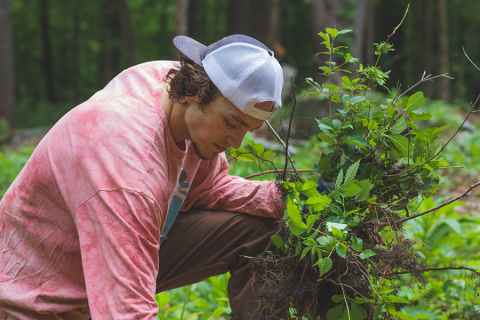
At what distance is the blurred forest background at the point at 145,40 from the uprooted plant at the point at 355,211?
11.8 metres

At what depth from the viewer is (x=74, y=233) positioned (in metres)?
1.57

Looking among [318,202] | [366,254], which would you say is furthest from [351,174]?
[366,254]

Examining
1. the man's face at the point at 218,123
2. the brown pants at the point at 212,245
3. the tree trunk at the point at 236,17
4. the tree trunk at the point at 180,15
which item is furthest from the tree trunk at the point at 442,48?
the man's face at the point at 218,123

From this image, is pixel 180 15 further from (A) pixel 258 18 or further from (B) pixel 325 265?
(B) pixel 325 265

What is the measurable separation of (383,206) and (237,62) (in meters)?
0.79

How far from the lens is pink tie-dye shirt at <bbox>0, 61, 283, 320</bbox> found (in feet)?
4.28

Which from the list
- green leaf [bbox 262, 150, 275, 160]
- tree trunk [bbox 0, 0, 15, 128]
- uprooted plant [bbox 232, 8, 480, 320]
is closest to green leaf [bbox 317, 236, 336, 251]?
uprooted plant [bbox 232, 8, 480, 320]

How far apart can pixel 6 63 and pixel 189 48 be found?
809cm

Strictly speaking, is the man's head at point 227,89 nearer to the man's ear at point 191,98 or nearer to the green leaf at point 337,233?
the man's ear at point 191,98

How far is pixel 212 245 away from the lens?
1979 millimetres

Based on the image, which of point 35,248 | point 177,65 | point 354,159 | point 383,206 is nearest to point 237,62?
point 177,65

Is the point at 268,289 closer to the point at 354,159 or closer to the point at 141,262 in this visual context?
the point at 141,262

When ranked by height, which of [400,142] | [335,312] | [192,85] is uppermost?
[192,85]

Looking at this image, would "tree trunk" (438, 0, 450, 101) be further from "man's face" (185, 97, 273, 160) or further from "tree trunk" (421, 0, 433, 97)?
"man's face" (185, 97, 273, 160)
